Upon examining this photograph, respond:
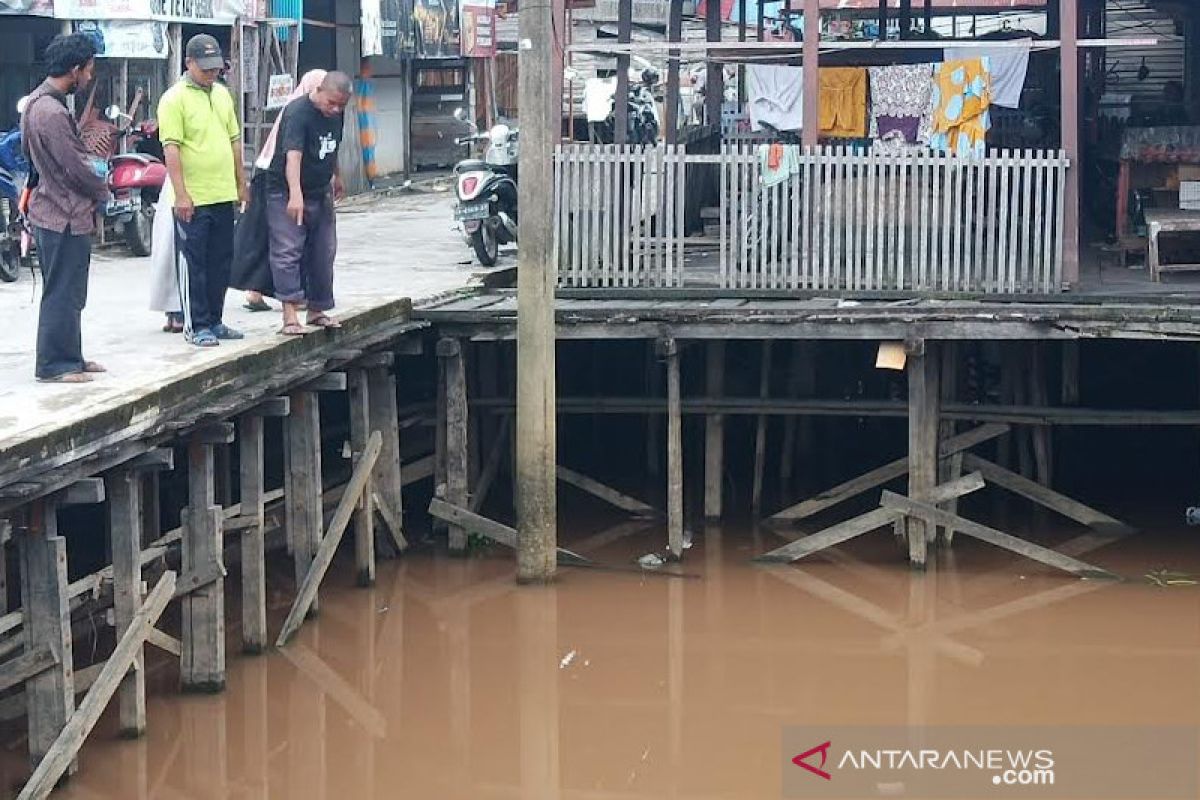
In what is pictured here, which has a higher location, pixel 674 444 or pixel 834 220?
→ pixel 834 220

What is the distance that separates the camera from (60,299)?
27.7 feet

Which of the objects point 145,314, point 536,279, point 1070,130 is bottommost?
point 145,314

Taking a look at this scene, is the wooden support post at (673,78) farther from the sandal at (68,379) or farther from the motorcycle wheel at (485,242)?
the sandal at (68,379)

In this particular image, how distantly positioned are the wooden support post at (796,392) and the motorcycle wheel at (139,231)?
5.36 m

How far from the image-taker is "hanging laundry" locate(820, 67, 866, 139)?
13125 millimetres

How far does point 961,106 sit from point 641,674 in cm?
476

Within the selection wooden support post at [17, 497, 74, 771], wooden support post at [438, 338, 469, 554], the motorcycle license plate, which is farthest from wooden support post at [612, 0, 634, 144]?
wooden support post at [17, 497, 74, 771]

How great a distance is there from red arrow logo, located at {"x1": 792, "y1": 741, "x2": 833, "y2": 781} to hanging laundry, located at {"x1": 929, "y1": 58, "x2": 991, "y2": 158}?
491 cm

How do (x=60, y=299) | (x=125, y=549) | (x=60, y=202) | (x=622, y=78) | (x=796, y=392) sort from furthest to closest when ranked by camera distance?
(x=622, y=78) → (x=796, y=392) → (x=60, y=299) → (x=60, y=202) → (x=125, y=549)

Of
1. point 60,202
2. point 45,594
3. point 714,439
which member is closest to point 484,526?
point 714,439

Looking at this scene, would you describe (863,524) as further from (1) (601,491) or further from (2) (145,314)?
(2) (145,314)

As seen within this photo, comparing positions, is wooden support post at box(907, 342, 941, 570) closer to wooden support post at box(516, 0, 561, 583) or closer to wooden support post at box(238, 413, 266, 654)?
wooden support post at box(516, 0, 561, 583)

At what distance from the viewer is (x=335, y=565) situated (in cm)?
1144

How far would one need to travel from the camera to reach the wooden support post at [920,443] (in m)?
11.2
